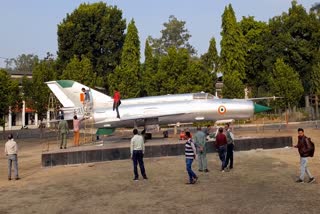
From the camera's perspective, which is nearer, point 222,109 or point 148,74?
point 222,109

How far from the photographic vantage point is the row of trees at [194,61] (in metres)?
52.6

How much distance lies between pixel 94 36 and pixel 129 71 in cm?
2143

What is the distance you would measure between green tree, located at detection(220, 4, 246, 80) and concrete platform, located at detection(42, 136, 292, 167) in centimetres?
3871

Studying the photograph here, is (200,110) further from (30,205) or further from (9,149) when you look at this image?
(30,205)

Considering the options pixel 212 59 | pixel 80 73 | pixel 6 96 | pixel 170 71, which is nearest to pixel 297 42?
pixel 212 59

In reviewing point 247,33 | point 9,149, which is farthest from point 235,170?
point 247,33

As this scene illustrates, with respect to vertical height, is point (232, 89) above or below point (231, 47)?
below

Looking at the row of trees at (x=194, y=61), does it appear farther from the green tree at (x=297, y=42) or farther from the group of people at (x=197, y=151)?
the group of people at (x=197, y=151)

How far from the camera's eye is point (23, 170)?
1898 cm

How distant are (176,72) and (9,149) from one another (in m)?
40.1

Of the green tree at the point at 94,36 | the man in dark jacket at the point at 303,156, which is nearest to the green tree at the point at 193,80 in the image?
the green tree at the point at 94,36

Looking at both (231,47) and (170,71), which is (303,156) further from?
(231,47)

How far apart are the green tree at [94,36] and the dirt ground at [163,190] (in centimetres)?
5488

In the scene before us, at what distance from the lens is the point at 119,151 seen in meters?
20.7
